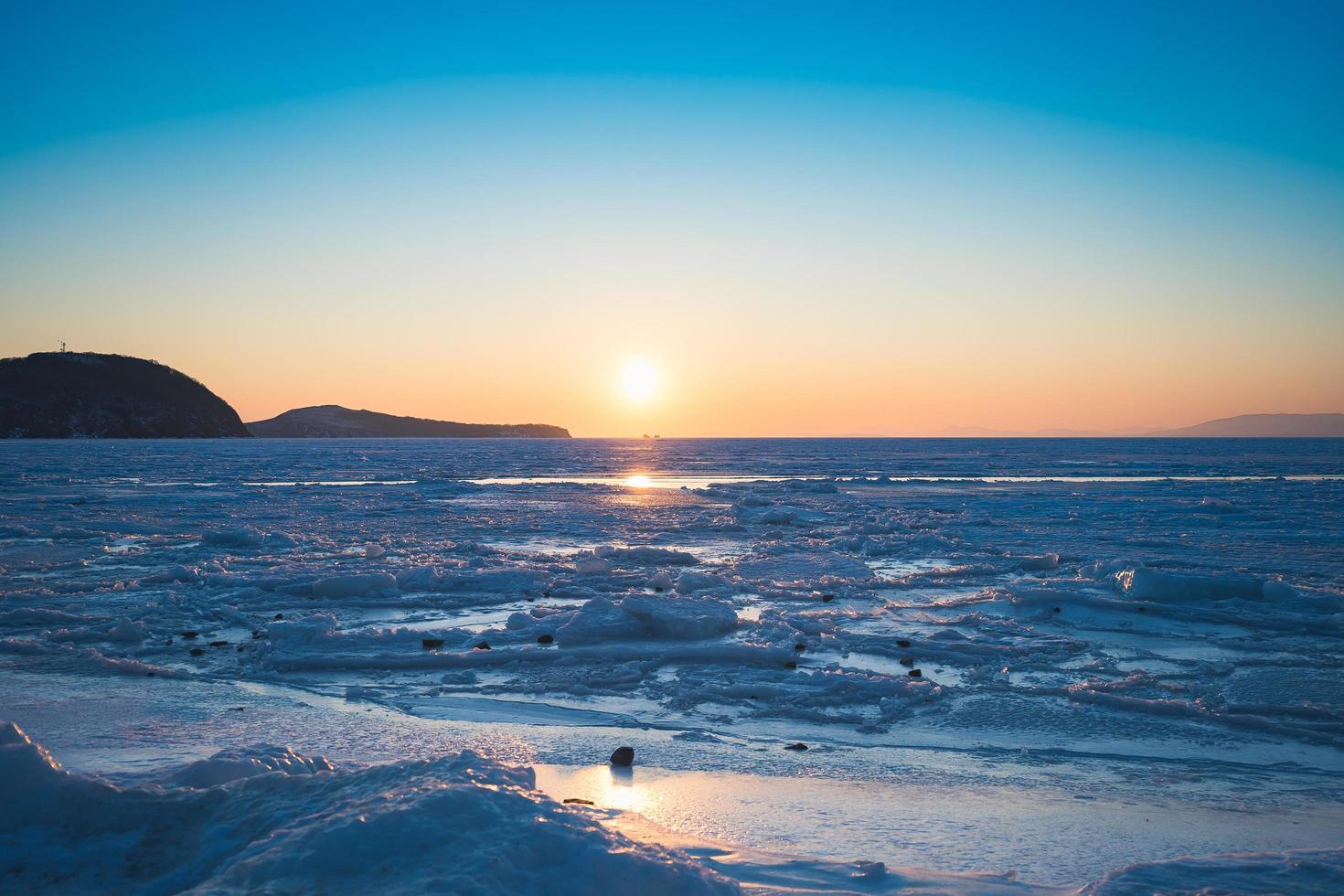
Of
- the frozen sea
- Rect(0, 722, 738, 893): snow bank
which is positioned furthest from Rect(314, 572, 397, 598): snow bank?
Rect(0, 722, 738, 893): snow bank

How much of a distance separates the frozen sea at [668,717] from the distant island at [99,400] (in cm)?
14340

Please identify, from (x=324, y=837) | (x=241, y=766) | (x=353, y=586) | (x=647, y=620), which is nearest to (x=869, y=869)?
(x=324, y=837)

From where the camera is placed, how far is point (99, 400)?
450ft

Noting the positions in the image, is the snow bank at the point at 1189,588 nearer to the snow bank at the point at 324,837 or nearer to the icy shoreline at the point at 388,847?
the icy shoreline at the point at 388,847

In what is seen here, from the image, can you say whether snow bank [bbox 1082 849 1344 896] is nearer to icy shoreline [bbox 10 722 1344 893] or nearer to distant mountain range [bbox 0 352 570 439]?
icy shoreline [bbox 10 722 1344 893]

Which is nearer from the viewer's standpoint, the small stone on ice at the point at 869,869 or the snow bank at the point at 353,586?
the small stone on ice at the point at 869,869

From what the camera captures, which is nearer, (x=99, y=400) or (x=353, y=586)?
(x=353, y=586)

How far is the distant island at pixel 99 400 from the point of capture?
13062 cm

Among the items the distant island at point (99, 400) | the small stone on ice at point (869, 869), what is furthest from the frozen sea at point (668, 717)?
the distant island at point (99, 400)

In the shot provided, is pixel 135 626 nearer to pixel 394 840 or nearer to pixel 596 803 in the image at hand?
pixel 596 803

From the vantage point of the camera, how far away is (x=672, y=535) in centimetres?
1867

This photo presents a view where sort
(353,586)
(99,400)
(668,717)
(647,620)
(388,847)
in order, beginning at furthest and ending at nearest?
(99,400), (353,586), (647,620), (668,717), (388,847)

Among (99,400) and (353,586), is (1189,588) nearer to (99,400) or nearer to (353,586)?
(353,586)

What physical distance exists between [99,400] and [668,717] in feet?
534
